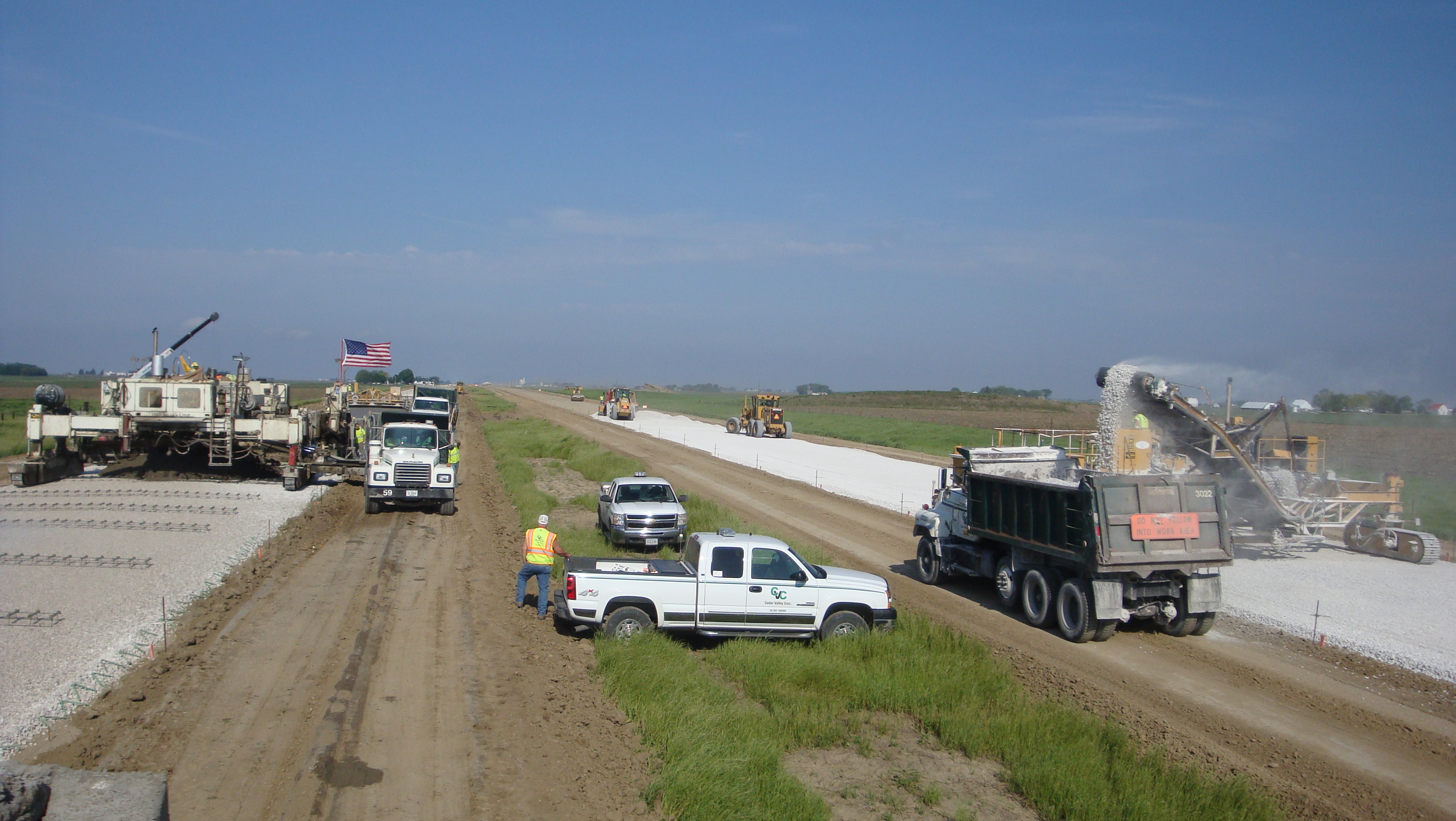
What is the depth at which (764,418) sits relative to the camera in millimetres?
61250

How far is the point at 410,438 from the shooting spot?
80.1 ft

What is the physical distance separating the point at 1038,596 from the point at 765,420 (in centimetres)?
4653

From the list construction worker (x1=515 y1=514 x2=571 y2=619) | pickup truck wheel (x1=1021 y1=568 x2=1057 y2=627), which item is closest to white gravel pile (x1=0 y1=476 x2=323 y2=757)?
construction worker (x1=515 y1=514 x2=571 y2=619)

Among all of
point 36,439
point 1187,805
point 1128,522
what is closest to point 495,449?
point 36,439

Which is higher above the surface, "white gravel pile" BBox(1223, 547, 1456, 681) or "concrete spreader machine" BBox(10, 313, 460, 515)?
"concrete spreader machine" BBox(10, 313, 460, 515)

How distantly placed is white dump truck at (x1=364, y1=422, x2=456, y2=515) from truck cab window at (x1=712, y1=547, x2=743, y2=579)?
44.3ft

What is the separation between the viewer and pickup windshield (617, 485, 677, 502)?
19.7 m

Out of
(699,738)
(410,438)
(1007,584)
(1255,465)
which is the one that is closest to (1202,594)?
(1007,584)

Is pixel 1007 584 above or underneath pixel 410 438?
underneath

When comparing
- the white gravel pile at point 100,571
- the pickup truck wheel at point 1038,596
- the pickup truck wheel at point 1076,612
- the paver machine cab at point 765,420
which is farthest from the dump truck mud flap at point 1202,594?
the paver machine cab at point 765,420

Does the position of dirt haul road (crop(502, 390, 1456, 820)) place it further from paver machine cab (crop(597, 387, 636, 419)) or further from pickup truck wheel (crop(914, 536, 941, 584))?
paver machine cab (crop(597, 387, 636, 419))

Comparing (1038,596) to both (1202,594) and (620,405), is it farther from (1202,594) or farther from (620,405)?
(620,405)

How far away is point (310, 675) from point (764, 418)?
51.6 m

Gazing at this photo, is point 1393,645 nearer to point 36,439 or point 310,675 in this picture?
point 310,675
